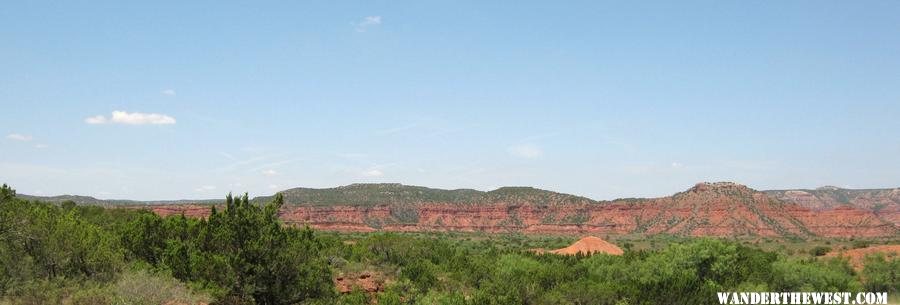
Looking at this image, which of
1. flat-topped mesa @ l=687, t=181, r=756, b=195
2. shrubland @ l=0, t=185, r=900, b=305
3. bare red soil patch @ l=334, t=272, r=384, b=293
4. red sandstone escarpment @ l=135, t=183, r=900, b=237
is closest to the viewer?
shrubland @ l=0, t=185, r=900, b=305

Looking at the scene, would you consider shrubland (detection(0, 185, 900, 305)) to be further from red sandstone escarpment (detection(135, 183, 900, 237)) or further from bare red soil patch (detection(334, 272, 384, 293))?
red sandstone escarpment (detection(135, 183, 900, 237))

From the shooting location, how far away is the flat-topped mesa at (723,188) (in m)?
137

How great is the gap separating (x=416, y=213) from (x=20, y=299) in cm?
12984

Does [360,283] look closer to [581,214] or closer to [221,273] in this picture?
[221,273]

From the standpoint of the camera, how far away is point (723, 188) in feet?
452

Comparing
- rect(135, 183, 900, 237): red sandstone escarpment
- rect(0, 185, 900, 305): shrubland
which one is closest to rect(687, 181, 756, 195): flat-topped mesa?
rect(135, 183, 900, 237): red sandstone escarpment

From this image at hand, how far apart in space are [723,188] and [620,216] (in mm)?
21441

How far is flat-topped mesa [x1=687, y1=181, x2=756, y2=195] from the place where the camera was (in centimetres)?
13675

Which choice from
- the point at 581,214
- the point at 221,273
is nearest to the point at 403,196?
the point at 581,214

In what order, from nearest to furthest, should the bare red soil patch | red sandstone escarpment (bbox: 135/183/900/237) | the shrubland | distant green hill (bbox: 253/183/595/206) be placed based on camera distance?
the shrubland → the bare red soil patch → red sandstone escarpment (bbox: 135/183/900/237) → distant green hill (bbox: 253/183/595/206)

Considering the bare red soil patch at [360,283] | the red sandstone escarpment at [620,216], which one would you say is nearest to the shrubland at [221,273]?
the bare red soil patch at [360,283]

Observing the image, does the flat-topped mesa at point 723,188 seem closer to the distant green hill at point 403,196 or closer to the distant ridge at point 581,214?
the distant ridge at point 581,214

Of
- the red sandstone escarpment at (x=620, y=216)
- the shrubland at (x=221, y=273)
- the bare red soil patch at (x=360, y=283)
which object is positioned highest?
the red sandstone escarpment at (x=620, y=216)

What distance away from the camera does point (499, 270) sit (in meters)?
39.6
